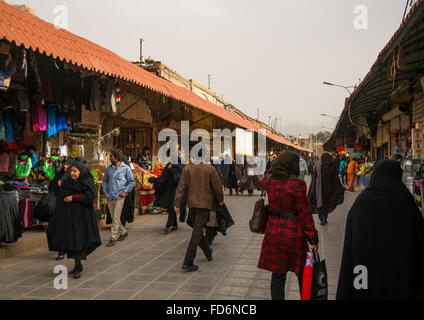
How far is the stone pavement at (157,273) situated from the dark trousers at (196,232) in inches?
9.5

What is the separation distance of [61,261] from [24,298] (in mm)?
1873

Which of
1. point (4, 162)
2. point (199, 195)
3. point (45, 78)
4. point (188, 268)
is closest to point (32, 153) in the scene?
point (4, 162)

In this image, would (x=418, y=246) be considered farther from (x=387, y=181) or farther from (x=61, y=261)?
(x=61, y=261)

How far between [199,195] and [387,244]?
3093 mm

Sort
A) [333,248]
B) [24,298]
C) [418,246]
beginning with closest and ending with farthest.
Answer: [418,246] → [24,298] → [333,248]

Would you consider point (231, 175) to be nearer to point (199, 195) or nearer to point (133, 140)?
point (133, 140)

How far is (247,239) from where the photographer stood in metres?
7.79

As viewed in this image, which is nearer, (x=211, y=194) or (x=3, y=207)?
(x=211, y=194)

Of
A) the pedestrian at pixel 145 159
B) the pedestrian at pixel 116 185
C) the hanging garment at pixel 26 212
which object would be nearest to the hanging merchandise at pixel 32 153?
the hanging garment at pixel 26 212

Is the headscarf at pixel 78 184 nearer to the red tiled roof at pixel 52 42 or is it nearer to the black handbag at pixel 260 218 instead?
the red tiled roof at pixel 52 42

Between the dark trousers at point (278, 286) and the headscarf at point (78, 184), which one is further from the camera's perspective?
the headscarf at point (78, 184)

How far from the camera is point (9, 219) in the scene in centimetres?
627

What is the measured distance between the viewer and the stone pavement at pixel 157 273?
456 centimetres
